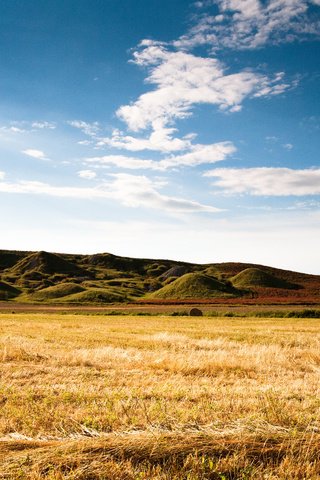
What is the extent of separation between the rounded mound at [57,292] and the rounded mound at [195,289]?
24.5 meters

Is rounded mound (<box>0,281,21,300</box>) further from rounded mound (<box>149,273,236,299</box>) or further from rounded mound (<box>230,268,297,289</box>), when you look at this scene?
rounded mound (<box>230,268,297,289</box>)

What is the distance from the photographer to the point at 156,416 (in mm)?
7309

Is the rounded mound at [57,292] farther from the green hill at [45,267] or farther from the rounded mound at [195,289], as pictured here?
the green hill at [45,267]

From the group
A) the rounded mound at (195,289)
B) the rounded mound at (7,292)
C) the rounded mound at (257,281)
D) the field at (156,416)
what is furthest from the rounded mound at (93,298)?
the field at (156,416)

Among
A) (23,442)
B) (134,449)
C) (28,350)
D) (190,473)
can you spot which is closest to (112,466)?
(134,449)

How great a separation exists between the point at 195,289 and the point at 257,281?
3879 centimetres

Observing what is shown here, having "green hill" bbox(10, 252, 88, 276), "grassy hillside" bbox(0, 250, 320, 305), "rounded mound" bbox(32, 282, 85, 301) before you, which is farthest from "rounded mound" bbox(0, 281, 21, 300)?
"green hill" bbox(10, 252, 88, 276)

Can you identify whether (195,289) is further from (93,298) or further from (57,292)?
(57,292)

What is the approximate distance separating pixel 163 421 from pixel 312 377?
696cm

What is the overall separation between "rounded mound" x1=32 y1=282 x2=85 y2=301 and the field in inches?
4570

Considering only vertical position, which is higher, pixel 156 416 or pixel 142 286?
pixel 156 416

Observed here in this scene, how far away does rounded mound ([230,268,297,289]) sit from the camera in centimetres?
15525

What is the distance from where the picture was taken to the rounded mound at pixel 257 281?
6112 inches

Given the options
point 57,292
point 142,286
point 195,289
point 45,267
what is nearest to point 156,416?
point 195,289
